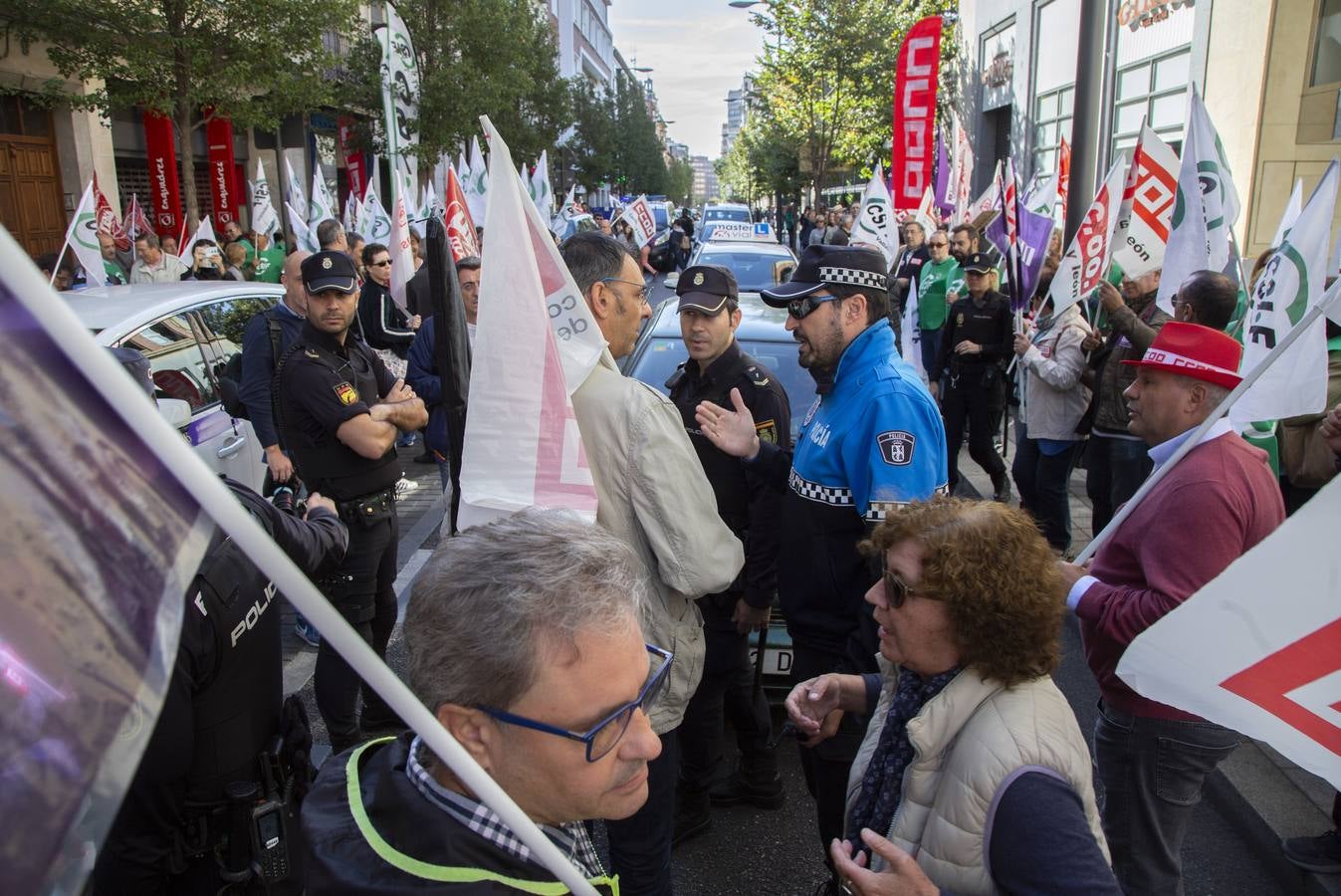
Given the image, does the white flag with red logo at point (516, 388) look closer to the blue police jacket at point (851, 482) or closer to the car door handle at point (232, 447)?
the blue police jacket at point (851, 482)

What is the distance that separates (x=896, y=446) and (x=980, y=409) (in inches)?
187

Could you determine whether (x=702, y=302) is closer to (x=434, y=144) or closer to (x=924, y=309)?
(x=924, y=309)

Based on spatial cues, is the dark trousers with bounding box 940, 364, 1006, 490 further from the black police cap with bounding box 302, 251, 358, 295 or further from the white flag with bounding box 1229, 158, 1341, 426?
the black police cap with bounding box 302, 251, 358, 295

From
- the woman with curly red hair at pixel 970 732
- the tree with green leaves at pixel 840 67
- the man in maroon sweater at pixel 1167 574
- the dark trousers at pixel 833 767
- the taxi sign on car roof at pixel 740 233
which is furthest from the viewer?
the tree with green leaves at pixel 840 67

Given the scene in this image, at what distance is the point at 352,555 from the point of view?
3693 mm

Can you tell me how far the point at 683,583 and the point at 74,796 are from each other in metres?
1.79

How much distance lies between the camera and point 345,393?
3.61 meters

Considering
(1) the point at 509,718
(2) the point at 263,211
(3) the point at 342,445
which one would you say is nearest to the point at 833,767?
(1) the point at 509,718

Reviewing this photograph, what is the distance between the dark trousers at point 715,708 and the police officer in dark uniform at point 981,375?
387cm

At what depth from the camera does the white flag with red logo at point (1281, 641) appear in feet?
4.38

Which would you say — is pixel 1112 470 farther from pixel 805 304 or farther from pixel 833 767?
pixel 833 767

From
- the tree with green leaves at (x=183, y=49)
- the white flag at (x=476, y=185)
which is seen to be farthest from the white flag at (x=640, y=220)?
the tree with green leaves at (x=183, y=49)

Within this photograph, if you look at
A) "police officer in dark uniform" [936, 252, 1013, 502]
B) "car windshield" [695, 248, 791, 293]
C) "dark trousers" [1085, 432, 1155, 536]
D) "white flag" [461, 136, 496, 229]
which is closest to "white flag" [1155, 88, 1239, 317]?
"dark trousers" [1085, 432, 1155, 536]

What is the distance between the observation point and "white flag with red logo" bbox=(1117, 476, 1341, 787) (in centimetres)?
133
